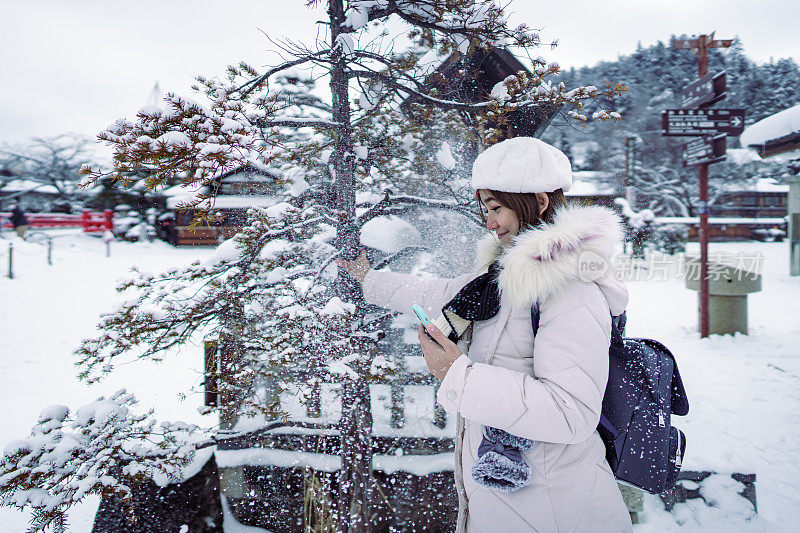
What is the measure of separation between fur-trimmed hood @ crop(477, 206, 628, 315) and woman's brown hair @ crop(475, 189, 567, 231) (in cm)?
8

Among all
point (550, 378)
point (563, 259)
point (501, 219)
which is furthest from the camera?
point (501, 219)

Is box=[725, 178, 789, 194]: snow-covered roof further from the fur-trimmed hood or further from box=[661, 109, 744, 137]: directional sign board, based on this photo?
the fur-trimmed hood

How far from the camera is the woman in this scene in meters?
1.21

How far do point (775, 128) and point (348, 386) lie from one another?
591cm

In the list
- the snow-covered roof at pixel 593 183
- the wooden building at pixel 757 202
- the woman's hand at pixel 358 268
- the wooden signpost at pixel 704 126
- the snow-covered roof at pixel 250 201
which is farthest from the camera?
the wooden building at pixel 757 202

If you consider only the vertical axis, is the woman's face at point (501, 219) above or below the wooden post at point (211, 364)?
above

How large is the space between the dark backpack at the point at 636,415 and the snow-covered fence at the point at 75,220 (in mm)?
17789

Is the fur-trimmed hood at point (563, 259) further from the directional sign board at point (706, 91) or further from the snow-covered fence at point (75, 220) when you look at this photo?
the snow-covered fence at point (75, 220)

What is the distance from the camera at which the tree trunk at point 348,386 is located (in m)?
2.86

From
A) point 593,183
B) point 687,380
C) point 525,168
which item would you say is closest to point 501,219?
point 525,168

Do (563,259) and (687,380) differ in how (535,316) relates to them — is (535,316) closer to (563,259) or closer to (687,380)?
(563,259)

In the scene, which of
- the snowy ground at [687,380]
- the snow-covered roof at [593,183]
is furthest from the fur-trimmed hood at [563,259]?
the snow-covered roof at [593,183]

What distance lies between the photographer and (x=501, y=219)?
5.16 feet

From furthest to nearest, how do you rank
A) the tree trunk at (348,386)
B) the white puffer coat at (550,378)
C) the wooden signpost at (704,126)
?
the wooden signpost at (704,126), the tree trunk at (348,386), the white puffer coat at (550,378)
